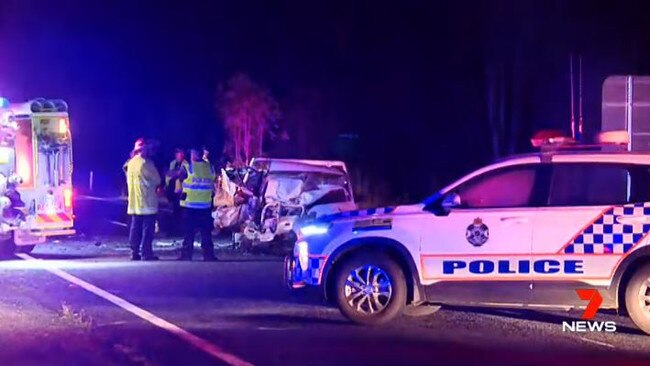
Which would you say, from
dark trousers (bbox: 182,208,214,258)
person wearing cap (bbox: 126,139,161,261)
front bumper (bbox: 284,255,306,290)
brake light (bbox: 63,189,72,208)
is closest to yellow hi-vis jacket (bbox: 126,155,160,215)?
person wearing cap (bbox: 126,139,161,261)

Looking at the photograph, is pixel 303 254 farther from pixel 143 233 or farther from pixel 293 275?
pixel 143 233

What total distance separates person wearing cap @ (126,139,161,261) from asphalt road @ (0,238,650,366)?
7.33 feet

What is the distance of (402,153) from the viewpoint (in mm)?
45875

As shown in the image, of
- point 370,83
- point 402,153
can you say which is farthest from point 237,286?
point 370,83

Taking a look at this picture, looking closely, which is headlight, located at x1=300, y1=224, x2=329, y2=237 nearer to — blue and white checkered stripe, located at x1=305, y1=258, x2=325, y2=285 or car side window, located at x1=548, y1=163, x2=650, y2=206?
blue and white checkered stripe, located at x1=305, y1=258, x2=325, y2=285

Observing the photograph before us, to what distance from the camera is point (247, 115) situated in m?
60.5

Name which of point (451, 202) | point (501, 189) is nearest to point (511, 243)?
point (501, 189)

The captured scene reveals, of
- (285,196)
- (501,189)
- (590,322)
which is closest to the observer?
(501,189)

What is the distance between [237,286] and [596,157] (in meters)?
5.16

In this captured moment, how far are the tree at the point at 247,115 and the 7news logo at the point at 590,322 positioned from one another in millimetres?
48405

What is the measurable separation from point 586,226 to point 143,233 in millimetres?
8347

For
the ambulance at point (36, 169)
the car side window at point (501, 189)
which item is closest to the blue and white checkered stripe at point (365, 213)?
the car side window at point (501, 189)

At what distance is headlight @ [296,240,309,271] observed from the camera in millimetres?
10883

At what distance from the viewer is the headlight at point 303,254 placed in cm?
1088
